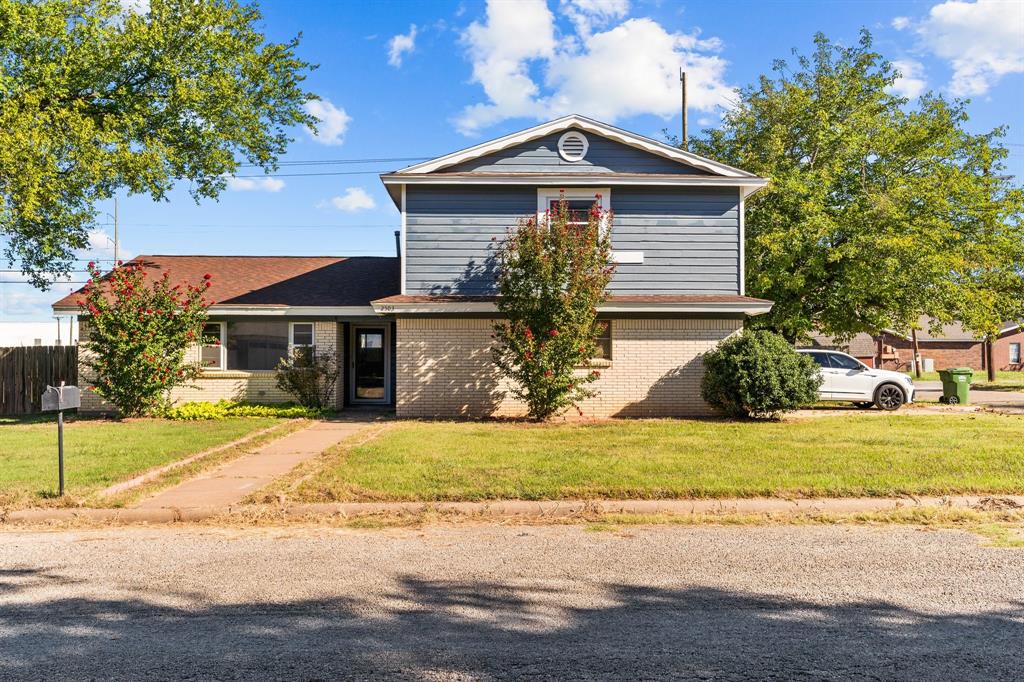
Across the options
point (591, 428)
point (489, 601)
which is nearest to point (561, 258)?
point (591, 428)

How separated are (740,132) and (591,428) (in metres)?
16.5

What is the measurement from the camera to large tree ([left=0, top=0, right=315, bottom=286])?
15789 mm

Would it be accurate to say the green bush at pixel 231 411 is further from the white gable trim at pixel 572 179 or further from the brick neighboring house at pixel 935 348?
the brick neighboring house at pixel 935 348

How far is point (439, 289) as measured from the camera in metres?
15.8

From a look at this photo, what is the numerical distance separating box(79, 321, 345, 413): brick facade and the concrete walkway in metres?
4.19

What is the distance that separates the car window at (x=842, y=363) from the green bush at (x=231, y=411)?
13432 mm

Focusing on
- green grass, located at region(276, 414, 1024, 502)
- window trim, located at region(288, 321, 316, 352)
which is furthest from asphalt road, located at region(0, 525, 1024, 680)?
window trim, located at region(288, 321, 316, 352)

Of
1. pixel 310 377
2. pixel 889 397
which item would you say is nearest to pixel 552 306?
pixel 310 377

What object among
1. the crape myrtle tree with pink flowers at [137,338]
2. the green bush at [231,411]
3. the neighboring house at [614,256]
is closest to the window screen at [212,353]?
the green bush at [231,411]

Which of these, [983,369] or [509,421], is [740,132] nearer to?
[509,421]

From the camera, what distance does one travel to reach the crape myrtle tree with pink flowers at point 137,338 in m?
15.1

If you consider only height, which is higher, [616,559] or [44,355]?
[44,355]

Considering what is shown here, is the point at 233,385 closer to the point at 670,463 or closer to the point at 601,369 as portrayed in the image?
the point at 601,369

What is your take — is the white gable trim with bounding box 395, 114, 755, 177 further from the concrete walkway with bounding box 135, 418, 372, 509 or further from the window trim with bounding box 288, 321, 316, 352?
the concrete walkway with bounding box 135, 418, 372, 509
